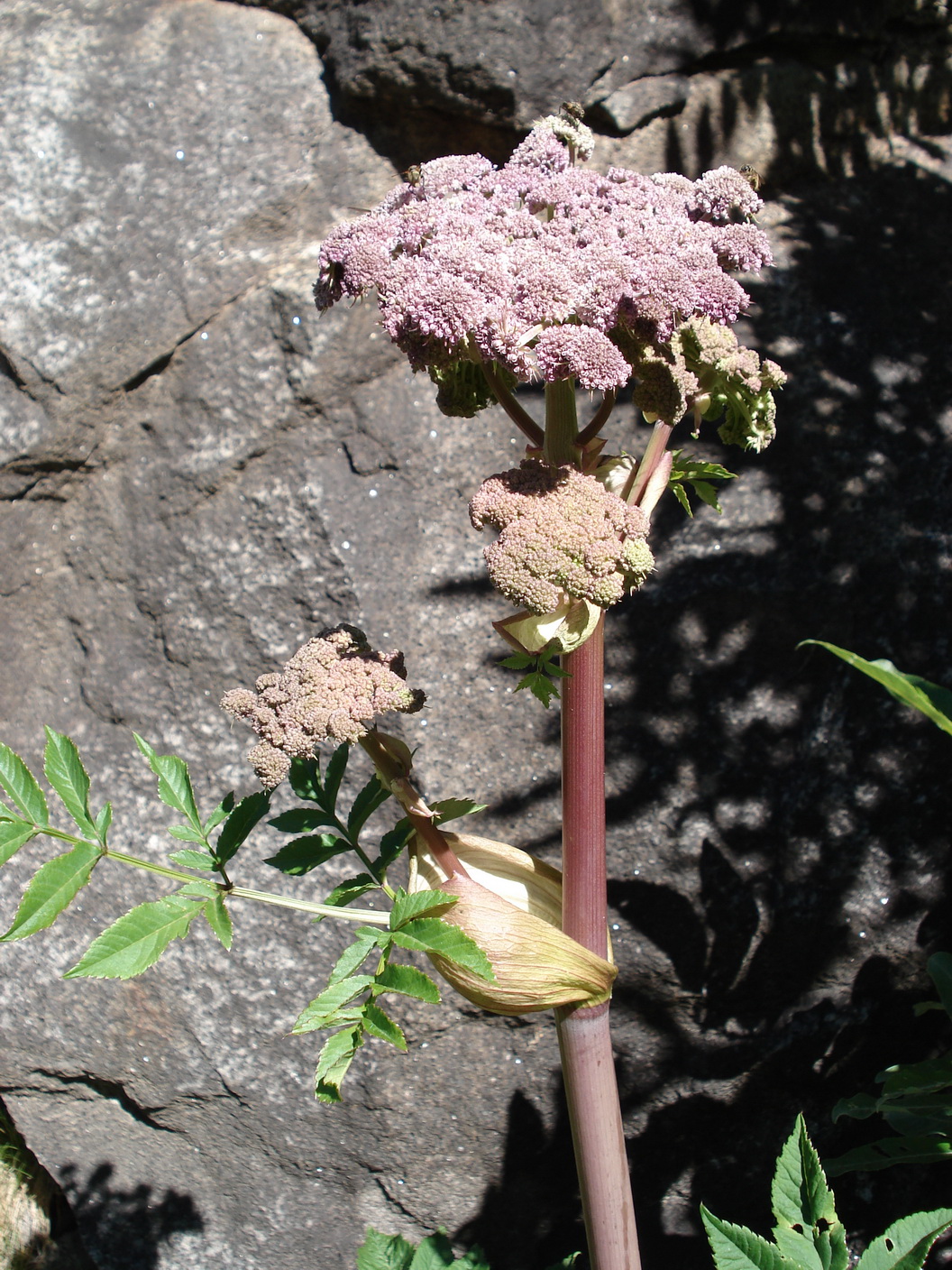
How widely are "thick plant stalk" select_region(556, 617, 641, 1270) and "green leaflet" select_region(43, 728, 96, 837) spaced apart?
2.49 ft

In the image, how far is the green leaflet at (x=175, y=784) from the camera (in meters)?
1.43

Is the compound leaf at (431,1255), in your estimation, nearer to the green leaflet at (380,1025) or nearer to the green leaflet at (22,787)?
the green leaflet at (380,1025)

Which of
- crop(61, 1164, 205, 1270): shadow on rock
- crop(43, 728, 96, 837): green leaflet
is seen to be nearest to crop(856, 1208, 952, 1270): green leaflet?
crop(43, 728, 96, 837): green leaflet

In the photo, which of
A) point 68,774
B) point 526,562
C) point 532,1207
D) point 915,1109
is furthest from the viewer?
point 532,1207

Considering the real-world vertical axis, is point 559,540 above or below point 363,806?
above

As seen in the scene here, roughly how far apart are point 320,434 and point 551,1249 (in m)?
2.67

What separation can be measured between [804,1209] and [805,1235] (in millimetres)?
38

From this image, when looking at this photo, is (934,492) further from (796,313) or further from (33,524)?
(33,524)

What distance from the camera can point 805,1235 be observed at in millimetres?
1443

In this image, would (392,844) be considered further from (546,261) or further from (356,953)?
(546,261)

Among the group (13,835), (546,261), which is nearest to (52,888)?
(13,835)

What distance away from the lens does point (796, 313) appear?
262 cm

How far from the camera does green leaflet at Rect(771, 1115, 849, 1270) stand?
54.6 inches

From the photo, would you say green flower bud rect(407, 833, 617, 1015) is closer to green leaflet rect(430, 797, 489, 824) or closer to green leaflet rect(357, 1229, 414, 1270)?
green leaflet rect(430, 797, 489, 824)
